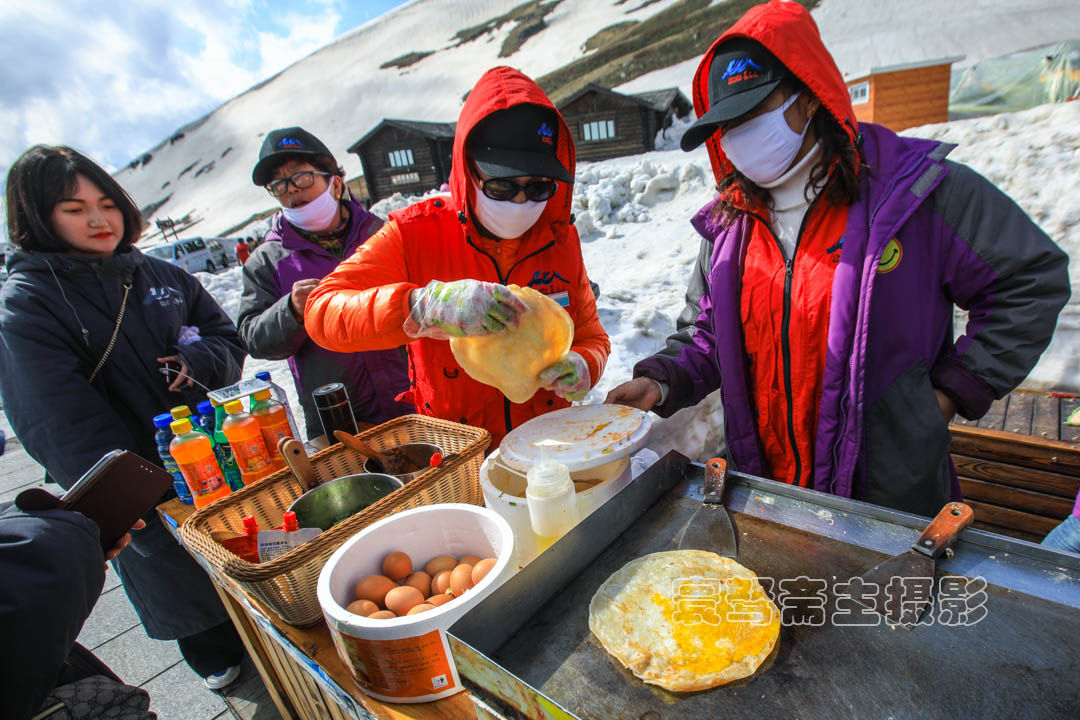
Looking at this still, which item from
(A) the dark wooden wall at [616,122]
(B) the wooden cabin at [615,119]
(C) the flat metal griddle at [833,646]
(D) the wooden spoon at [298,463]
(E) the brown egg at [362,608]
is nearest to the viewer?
(C) the flat metal griddle at [833,646]

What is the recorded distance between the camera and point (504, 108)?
1.76m

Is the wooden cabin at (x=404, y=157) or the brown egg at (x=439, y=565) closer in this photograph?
the brown egg at (x=439, y=565)

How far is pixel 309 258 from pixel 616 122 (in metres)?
26.2

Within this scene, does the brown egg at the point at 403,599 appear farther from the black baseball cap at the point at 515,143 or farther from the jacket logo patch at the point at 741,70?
the jacket logo patch at the point at 741,70

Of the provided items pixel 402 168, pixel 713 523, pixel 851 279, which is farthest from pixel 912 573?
pixel 402 168

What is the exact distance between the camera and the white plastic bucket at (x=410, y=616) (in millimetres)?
982

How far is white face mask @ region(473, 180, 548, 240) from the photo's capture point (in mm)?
1868

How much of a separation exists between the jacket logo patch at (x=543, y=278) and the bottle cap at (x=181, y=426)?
4.61ft

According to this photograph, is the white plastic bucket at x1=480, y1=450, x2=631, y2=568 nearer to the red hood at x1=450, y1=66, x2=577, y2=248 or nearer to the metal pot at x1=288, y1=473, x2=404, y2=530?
the metal pot at x1=288, y1=473, x2=404, y2=530

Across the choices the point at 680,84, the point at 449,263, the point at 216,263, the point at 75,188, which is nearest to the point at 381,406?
the point at 449,263

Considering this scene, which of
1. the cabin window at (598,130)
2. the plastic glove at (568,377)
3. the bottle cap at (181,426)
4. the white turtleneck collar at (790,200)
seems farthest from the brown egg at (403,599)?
the cabin window at (598,130)

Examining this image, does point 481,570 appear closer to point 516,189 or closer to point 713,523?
point 713,523

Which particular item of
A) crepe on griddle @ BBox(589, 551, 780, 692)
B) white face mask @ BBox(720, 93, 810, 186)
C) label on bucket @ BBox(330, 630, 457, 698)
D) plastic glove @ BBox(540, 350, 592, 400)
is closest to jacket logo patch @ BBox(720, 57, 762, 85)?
white face mask @ BBox(720, 93, 810, 186)

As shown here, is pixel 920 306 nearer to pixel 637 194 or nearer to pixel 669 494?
pixel 669 494
